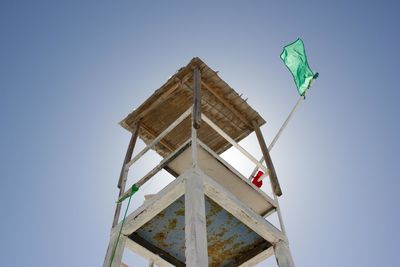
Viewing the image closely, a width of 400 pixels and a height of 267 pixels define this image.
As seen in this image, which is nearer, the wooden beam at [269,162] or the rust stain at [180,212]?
the rust stain at [180,212]

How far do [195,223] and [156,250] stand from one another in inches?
100

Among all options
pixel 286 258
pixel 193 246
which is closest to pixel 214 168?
pixel 286 258

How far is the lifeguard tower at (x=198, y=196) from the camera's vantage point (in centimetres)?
569

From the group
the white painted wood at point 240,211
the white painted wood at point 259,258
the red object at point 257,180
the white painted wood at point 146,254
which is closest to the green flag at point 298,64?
the red object at point 257,180

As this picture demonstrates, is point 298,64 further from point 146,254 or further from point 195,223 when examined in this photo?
point 195,223

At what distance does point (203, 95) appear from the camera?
8.41 meters

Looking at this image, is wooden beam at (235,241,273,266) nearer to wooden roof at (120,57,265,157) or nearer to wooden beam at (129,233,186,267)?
wooden beam at (129,233,186,267)

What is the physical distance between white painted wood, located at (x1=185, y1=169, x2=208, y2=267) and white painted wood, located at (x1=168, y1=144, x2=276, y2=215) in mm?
951

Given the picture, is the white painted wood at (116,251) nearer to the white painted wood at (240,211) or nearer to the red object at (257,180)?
the white painted wood at (240,211)

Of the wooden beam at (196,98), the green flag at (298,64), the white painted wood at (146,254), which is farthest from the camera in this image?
the green flag at (298,64)

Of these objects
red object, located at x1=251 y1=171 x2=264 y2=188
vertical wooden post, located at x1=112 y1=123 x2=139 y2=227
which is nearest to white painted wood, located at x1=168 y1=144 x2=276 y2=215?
vertical wooden post, located at x1=112 y1=123 x2=139 y2=227

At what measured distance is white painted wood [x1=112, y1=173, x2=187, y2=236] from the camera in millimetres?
5684

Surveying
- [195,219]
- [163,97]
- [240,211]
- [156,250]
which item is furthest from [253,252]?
[163,97]

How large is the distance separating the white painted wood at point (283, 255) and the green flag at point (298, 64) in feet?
19.6
